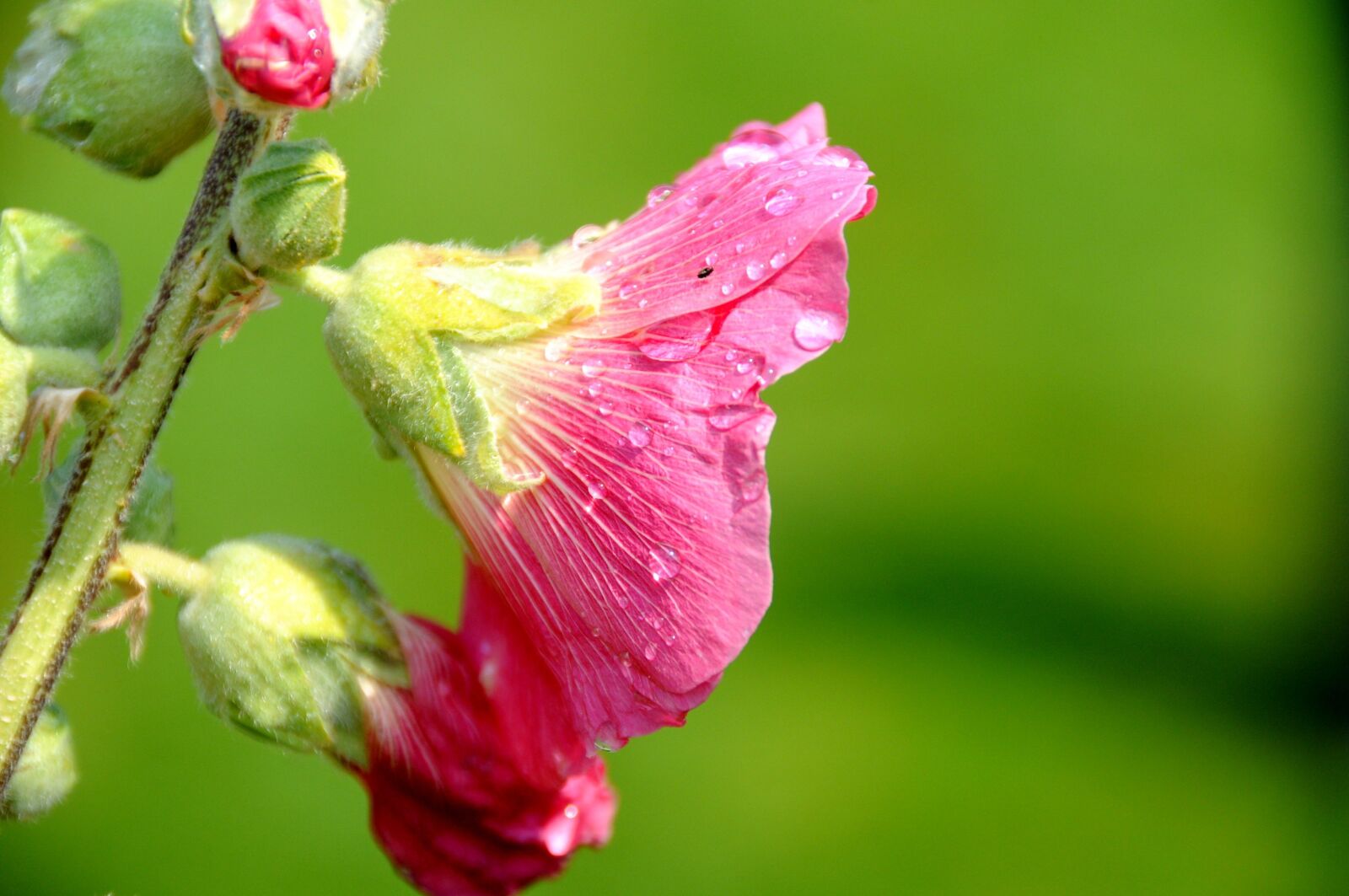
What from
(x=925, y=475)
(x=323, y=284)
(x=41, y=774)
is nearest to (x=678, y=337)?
(x=323, y=284)

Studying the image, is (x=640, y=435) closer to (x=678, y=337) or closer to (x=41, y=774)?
(x=678, y=337)

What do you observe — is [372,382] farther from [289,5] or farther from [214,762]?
[214,762]

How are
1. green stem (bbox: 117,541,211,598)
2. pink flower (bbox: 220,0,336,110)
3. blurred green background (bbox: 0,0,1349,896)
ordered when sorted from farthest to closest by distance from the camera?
blurred green background (bbox: 0,0,1349,896) → green stem (bbox: 117,541,211,598) → pink flower (bbox: 220,0,336,110)

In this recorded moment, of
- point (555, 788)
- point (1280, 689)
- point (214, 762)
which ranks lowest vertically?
point (214, 762)

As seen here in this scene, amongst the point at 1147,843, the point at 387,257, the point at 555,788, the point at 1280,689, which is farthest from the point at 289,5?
the point at 1280,689

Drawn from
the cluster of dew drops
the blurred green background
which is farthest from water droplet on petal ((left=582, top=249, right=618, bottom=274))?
the blurred green background

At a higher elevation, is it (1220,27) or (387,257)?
(1220,27)

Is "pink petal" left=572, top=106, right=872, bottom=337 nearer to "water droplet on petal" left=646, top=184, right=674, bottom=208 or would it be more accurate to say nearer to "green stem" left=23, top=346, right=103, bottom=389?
"water droplet on petal" left=646, top=184, right=674, bottom=208

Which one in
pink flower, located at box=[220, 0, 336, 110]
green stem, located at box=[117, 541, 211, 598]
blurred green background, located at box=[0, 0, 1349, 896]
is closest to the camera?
pink flower, located at box=[220, 0, 336, 110]
